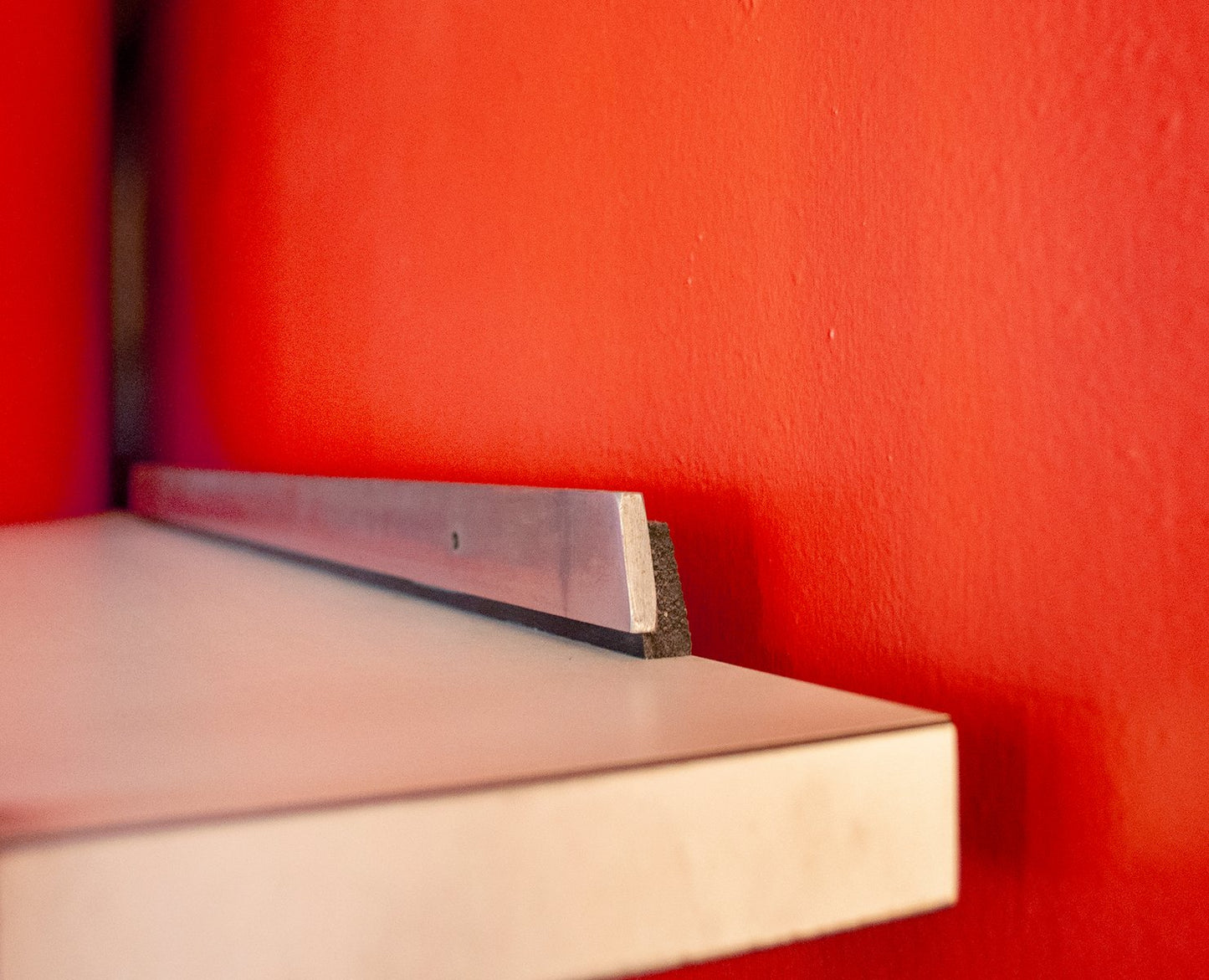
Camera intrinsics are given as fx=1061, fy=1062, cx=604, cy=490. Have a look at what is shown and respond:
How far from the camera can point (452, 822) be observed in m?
0.28

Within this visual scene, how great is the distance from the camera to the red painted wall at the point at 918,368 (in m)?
0.39

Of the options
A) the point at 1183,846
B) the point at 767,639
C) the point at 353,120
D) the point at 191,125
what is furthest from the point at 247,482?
the point at 191,125

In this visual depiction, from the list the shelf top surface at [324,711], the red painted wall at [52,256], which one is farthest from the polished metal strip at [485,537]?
the red painted wall at [52,256]

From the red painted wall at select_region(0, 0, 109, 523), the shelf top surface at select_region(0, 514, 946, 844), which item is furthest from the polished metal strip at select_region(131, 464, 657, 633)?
the red painted wall at select_region(0, 0, 109, 523)

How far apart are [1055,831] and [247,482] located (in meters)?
1.01

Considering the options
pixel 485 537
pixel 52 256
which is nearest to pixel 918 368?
pixel 485 537

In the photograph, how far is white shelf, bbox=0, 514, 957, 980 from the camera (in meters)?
0.26

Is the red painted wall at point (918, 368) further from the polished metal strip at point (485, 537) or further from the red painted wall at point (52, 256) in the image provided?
the red painted wall at point (52, 256)

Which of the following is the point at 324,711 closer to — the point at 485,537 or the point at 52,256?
the point at 485,537

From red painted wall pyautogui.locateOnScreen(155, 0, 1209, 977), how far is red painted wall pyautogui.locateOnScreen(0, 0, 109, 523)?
4.21 ft

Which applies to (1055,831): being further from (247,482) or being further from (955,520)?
(247,482)

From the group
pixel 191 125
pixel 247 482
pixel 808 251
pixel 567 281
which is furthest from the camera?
pixel 191 125

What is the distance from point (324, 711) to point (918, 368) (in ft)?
0.99

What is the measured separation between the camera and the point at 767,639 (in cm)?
58
